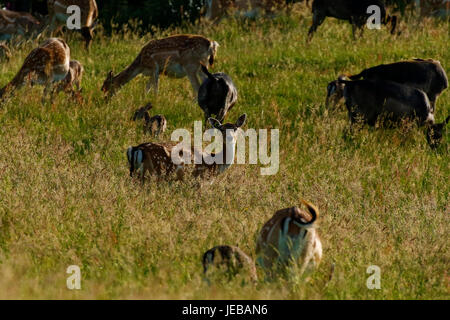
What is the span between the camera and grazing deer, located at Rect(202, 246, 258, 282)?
5.63 m

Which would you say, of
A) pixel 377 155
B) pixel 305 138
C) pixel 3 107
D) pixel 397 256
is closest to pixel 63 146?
pixel 3 107

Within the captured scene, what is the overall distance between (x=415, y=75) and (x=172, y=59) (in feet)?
12.3

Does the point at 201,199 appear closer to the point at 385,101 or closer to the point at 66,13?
the point at 385,101

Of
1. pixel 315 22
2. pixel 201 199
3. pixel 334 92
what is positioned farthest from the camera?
pixel 315 22

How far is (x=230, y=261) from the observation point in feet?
18.7

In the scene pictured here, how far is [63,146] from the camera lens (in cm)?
993

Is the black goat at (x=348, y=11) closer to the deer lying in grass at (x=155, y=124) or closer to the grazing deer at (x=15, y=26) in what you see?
the grazing deer at (x=15, y=26)

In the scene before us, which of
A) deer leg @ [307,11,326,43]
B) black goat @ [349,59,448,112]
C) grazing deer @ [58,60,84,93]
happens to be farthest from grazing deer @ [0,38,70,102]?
deer leg @ [307,11,326,43]

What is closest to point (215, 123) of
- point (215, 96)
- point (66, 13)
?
point (215, 96)

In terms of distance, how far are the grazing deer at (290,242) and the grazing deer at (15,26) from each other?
499 inches

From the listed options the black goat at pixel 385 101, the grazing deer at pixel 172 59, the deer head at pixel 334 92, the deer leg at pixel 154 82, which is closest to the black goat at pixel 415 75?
the deer head at pixel 334 92

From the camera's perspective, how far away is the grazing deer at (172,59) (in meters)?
13.1

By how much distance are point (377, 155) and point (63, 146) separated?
3951mm
